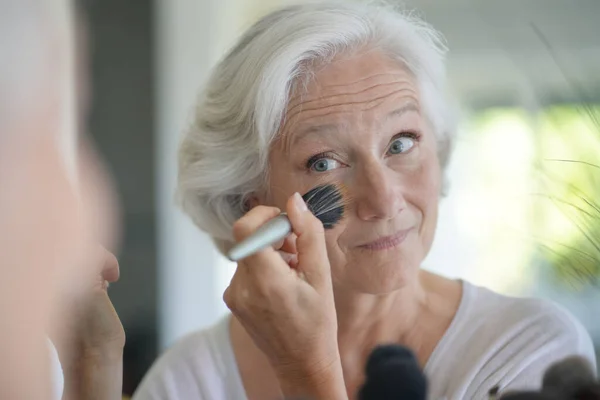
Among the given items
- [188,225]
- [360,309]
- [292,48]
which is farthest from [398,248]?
[188,225]

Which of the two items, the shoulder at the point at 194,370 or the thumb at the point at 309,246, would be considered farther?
the shoulder at the point at 194,370

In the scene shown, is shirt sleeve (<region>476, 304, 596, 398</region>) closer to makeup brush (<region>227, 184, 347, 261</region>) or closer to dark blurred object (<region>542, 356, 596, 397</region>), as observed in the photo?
dark blurred object (<region>542, 356, 596, 397</region>)

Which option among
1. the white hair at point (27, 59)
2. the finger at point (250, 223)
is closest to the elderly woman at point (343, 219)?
the finger at point (250, 223)

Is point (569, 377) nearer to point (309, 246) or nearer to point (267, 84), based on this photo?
point (309, 246)

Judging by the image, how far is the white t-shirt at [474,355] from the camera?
48 cm

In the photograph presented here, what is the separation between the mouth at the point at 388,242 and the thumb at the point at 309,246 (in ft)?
0.20

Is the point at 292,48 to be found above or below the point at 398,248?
above

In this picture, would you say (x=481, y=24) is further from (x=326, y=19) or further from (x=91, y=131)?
(x=91, y=131)

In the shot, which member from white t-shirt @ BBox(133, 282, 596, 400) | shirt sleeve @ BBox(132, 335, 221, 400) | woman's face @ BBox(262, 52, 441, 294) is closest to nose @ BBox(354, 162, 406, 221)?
woman's face @ BBox(262, 52, 441, 294)

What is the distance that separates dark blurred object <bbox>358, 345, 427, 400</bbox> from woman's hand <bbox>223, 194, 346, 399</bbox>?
41 mm

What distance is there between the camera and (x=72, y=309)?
47 centimetres

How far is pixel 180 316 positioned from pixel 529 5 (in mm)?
477

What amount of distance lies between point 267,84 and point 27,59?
0.69ft

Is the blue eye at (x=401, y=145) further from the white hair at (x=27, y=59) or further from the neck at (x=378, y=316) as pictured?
the white hair at (x=27, y=59)
